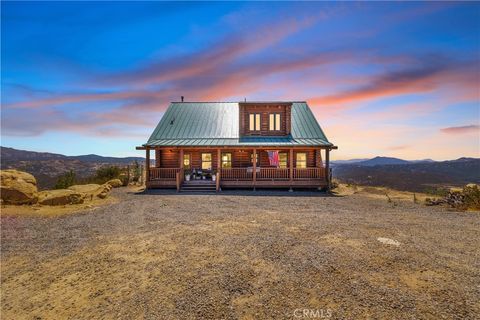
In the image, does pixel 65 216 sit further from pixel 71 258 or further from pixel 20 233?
pixel 71 258

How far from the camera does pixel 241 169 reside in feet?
64.7

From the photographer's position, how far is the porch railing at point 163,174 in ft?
65.3

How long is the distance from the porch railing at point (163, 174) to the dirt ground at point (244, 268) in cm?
1007

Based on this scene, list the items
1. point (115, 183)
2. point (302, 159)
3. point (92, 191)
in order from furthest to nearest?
1. point (302, 159)
2. point (115, 183)
3. point (92, 191)

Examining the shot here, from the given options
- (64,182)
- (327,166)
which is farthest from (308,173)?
(64,182)

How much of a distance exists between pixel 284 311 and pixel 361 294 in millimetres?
1483

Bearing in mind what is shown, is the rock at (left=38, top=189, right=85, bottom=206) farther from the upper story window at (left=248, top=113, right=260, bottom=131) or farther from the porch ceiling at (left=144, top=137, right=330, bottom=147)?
the upper story window at (left=248, top=113, right=260, bottom=131)

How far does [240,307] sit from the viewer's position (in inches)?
170

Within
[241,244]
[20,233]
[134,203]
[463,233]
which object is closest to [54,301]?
[241,244]

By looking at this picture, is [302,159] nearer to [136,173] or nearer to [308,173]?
[308,173]

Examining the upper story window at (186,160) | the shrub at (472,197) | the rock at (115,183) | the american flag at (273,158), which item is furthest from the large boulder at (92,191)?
the shrub at (472,197)

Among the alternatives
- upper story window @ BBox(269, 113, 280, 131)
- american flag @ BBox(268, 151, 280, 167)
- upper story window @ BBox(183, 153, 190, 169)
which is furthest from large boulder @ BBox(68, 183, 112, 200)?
upper story window @ BBox(269, 113, 280, 131)

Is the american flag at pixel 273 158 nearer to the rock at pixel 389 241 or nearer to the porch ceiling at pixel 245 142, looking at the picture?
the porch ceiling at pixel 245 142

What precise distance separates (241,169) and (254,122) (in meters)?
4.89
